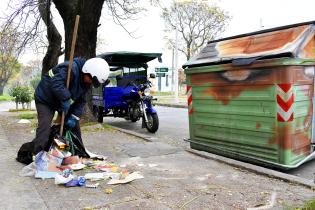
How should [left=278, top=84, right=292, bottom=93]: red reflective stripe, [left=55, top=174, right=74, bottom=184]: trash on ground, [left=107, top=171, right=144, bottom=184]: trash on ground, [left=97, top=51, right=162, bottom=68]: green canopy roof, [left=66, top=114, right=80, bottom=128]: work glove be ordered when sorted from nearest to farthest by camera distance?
[left=55, top=174, right=74, bottom=184]: trash on ground → [left=107, top=171, right=144, bottom=184]: trash on ground → [left=278, top=84, right=292, bottom=93]: red reflective stripe → [left=66, top=114, right=80, bottom=128]: work glove → [left=97, top=51, right=162, bottom=68]: green canopy roof

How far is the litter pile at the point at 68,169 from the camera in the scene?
449 centimetres

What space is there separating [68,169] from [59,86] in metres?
1.12

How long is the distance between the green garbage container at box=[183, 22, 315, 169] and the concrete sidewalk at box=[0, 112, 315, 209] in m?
0.55

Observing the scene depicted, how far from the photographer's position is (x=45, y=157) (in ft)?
15.8

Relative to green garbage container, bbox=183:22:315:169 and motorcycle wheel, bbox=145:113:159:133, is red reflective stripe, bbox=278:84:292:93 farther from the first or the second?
motorcycle wheel, bbox=145:113:159:133

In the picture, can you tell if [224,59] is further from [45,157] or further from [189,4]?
[189,4]

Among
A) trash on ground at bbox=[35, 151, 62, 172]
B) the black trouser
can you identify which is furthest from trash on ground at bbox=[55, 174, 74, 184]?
the black trouser

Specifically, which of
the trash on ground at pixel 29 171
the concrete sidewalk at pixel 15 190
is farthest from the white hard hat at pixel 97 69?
the concrete sidewalk at pixel 15 190

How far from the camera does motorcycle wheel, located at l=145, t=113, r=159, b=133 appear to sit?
30.8 feet

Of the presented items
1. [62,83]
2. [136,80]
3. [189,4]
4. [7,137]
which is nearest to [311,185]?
[62,83]

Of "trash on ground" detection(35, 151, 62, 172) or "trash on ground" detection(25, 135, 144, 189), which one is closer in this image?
"trash on ground" detection(25, 135, 144, 189)

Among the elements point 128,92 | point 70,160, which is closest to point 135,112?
point 128,92

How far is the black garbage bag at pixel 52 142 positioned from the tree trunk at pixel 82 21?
13.6 ft

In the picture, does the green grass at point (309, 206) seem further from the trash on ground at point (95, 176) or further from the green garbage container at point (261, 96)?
the trash on ground at point (95, 176)
